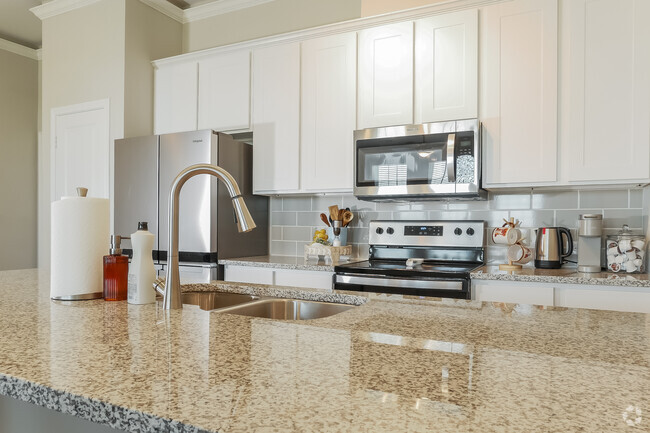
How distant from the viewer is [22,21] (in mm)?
4559

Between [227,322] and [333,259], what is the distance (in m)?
2.12

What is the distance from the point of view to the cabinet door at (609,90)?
96.2 inches

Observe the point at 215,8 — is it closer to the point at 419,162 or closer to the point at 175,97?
the point at 175,97

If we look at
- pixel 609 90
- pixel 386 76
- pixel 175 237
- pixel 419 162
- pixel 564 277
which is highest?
pixel 386 76

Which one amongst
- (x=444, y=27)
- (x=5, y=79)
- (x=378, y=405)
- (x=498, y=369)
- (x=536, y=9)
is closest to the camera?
(x=378, y=405)

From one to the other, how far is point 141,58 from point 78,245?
9.80 ft

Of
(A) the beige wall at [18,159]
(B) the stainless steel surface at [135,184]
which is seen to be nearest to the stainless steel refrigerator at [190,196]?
(B) the stainless steel surface at [135,184]

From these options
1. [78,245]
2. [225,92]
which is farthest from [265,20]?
[78,245]

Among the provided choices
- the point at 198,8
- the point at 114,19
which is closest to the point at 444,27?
the point at 198,8

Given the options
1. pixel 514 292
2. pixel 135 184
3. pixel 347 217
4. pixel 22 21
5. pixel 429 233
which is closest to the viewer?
pixel 514 292

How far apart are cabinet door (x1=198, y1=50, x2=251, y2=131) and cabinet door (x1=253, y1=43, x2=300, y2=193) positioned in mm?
86

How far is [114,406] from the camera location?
1.97ft

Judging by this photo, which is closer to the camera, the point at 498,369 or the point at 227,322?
the point at 498,369

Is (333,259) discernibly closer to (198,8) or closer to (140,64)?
(140,64)
